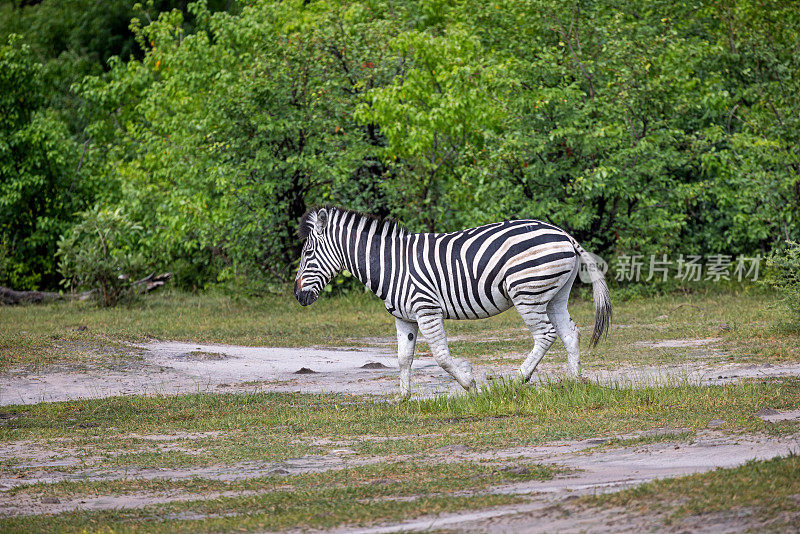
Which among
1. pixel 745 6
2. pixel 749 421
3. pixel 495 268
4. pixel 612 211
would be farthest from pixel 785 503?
pixel 745 6

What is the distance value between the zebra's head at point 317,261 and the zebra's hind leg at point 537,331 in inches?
84.3

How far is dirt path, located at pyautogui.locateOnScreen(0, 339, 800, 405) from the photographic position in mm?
11344

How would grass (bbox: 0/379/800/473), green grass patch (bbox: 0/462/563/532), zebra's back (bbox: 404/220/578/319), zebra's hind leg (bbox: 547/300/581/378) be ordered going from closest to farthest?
green grass patch (bbox: 0/462/563/532), grass (bbox: 0/379/800/473), zebra's back (bbox: 404/220/578/319), zebra's hind leg (bbox: 547/300/581/378)

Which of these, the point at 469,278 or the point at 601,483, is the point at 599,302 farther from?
the point at 601,483

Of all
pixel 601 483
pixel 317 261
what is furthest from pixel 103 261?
pixel 601 483

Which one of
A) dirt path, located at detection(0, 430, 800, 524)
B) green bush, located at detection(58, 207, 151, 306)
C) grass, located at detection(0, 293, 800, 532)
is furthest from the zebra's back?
green bush, located at detection(58, 207, 151, 306)

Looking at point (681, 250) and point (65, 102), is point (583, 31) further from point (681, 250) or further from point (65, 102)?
point (65, 102)

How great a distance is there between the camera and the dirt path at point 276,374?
37.2ft

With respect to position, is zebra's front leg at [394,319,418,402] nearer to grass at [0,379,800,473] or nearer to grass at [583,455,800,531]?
grass at [0,379,800,473]

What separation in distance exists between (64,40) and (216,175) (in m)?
23.1

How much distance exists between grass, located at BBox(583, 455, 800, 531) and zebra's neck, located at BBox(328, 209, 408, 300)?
16.6 feet

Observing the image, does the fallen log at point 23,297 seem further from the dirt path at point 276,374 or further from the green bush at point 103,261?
the dirt path at point 276,374

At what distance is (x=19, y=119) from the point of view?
2642cm

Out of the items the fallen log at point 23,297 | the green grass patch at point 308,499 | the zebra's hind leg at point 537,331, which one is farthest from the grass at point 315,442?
the fallen log at point 23,297
